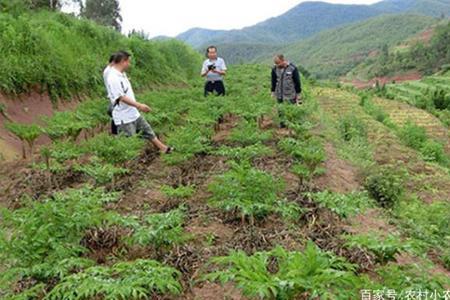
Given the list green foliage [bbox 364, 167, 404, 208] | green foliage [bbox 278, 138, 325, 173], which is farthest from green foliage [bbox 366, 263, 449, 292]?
green foliage [bbox 364, 167, 404, 208]

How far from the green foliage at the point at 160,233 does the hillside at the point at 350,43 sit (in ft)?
308

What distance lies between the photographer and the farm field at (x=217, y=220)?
10.9ft

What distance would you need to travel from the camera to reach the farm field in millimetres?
3326

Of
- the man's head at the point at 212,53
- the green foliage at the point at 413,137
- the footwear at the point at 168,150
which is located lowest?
the green foliage at the point at 413,137

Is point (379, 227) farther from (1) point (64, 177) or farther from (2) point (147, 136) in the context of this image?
(1) point (64, 177)

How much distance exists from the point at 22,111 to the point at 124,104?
4.31 m

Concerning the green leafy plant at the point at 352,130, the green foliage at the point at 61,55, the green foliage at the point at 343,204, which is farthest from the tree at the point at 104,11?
the green foliage at the point at 343,204

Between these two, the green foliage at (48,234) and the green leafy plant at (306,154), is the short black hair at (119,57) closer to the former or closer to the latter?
the green leafy plant at (306,154)

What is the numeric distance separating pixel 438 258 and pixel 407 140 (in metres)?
8.89

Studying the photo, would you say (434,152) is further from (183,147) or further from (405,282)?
(405,282)

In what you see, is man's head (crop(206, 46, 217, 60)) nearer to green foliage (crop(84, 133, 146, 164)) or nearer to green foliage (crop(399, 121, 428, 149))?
green foliage (crop(84, 133, 146, 164))

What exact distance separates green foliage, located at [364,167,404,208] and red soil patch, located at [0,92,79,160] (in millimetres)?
5748

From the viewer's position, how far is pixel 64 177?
285 inches

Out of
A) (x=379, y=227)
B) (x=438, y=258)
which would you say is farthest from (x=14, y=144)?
(x=438, y=258)
